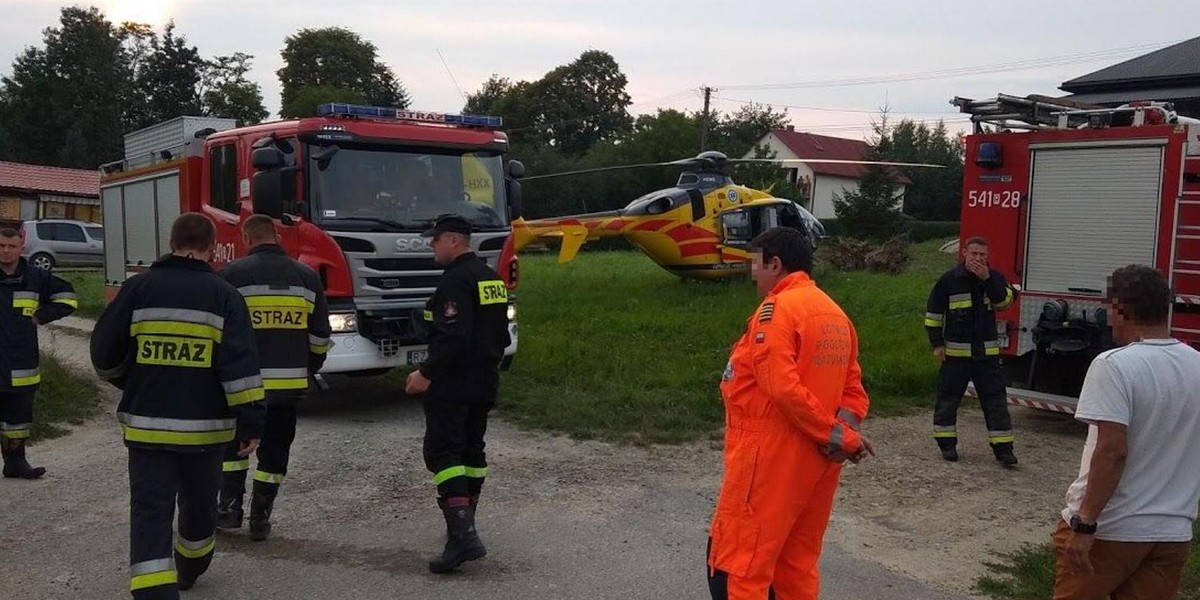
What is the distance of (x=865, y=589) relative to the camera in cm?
504

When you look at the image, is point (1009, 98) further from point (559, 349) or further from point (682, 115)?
point (682, 115)

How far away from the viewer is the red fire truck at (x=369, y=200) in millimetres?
8750

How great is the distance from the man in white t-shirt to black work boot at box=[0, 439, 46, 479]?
22.2 ft

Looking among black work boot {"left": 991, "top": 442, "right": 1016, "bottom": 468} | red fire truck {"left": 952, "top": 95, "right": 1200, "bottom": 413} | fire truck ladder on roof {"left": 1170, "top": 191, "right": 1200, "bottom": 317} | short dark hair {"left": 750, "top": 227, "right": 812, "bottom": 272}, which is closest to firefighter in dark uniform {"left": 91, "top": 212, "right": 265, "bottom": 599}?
short dark hair {"left": 750, "top": 227, "right": 812, "bottom": 272}

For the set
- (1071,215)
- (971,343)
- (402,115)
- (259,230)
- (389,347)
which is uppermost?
(402,115)

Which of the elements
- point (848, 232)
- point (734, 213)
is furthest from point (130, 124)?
point (734, 213)

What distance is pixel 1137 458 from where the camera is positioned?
3322 mm

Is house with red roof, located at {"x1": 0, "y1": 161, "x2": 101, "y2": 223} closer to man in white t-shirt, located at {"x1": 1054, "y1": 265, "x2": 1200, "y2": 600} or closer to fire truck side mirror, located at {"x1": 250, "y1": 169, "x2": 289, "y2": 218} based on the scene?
fire truck side mirror, located at {"x1": 250, "y1": 169, "x2": 289, "y2": 218}

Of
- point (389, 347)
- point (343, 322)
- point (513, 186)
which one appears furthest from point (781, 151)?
point (343, 322)

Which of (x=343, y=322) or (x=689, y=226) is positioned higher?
(x=689, y=226)

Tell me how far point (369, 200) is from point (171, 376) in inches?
200

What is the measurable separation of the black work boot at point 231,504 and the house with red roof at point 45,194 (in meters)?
40.4

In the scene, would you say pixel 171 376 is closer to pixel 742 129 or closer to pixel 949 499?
pixel 949 499

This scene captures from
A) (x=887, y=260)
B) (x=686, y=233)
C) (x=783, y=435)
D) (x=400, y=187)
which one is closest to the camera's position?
(x=783, y=435)
